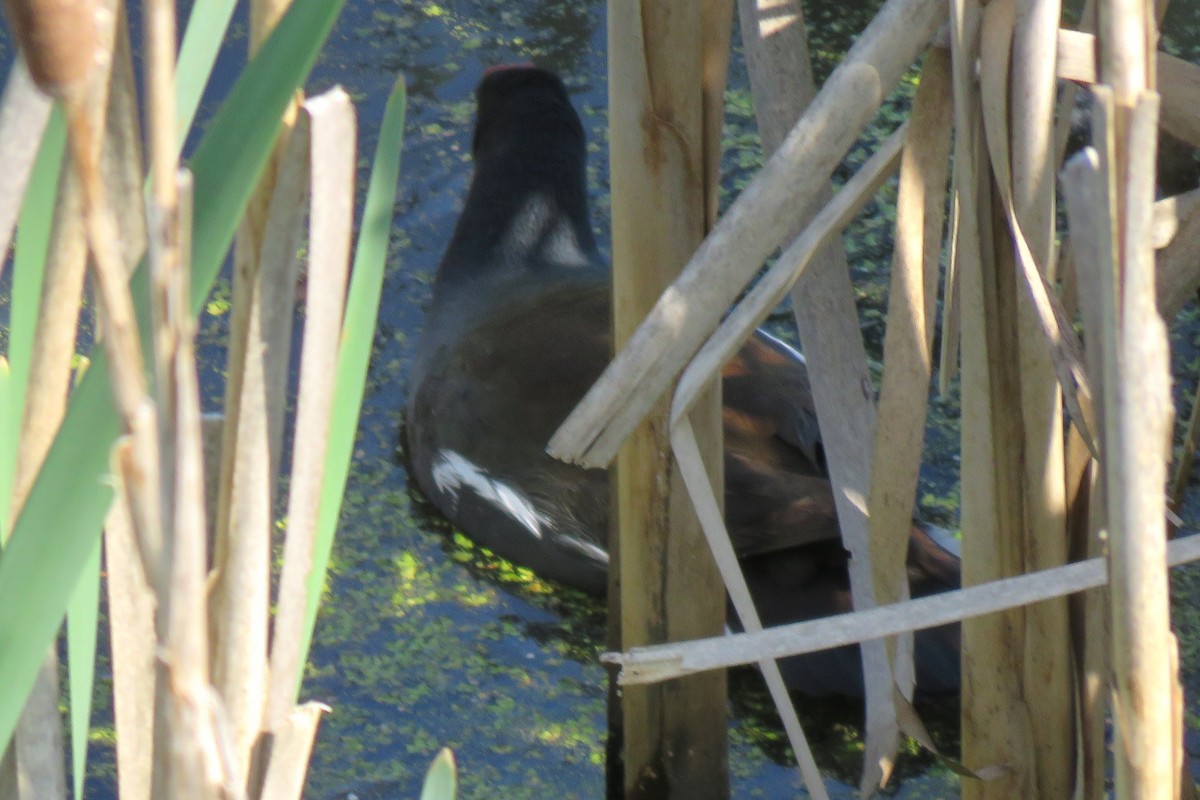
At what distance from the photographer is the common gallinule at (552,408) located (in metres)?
1.60

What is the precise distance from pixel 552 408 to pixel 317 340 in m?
1.36

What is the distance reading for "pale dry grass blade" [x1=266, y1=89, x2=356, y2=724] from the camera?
1.51ft

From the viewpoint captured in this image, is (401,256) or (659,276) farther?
(401,256)

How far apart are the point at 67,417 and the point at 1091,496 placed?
59cm

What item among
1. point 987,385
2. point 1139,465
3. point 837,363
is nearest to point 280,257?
point 1139,465

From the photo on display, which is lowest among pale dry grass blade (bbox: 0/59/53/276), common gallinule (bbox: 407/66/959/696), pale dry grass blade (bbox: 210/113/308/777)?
common gallinule (bbox: 407/66/959/696)

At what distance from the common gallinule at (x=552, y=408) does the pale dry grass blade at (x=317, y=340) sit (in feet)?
3.57

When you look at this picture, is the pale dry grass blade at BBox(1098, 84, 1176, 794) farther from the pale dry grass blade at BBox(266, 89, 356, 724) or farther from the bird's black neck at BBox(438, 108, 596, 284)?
the bird's black neck at BBox(438, 108, 596, 284)

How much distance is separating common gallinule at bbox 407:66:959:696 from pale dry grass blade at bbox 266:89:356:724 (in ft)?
3.57

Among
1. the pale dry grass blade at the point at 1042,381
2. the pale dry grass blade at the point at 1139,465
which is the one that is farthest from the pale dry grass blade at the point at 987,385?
the pale dry grass blade at the point at 1139,465

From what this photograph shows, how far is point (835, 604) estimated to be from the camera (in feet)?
5.28

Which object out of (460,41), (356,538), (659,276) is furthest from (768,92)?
(460,41)

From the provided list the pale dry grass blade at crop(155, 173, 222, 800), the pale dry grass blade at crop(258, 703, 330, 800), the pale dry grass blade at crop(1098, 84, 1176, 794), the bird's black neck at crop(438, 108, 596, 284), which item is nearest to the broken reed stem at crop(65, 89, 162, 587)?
the pale dry grass blade at crop(155, 173, 222, 800)

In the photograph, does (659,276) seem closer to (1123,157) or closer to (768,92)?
(768,92)
